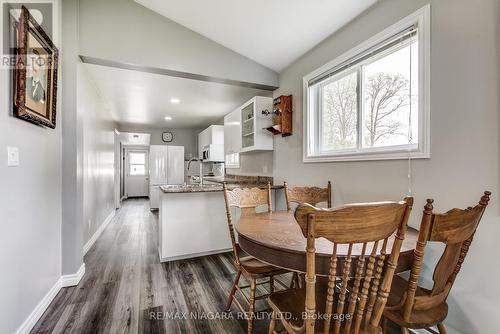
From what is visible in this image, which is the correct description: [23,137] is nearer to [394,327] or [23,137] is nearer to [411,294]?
[411,294]

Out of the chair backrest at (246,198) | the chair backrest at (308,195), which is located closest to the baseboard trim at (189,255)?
the chair backrest at (246,198)

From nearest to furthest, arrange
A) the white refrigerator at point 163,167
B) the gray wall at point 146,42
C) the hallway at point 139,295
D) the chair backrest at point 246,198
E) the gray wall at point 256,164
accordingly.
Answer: the hallway at point 139,295 < the chair backrest at point 246,198 < the gray wall at point 146,42 < the gray wall at point 256,164 < the white refrigerator at point 163,167

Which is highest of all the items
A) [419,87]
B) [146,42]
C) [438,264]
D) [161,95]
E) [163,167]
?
[146,42]

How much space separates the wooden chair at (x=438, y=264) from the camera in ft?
3.06

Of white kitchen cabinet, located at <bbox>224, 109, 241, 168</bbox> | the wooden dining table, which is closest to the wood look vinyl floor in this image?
the wooden dining table

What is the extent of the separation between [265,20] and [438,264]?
7.88ft

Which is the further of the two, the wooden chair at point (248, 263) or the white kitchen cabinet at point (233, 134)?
the white kitchen cabinet at point (233, 134)

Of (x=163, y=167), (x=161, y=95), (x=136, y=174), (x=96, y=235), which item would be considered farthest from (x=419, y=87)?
(x=136, y=174)

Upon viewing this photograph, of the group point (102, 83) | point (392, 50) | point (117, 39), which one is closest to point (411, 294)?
point (392, 50)

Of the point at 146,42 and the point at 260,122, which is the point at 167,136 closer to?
the point at 260,122

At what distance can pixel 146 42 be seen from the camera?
261cm

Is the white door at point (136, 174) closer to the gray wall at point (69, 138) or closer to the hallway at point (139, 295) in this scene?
the hallway at point (139, 295)

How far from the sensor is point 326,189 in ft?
7.68

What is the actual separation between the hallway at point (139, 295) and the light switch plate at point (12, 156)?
1171 mm
